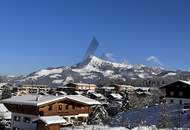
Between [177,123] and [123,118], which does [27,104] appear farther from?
[177,123]

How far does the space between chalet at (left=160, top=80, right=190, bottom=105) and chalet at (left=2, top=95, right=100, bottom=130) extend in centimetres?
2599

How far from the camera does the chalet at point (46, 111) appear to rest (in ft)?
154

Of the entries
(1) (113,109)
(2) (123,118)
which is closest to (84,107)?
(2) (123,118)

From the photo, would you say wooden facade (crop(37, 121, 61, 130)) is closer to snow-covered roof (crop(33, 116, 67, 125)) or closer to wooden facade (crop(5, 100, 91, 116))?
snow-covered roof (crop(33, 116, 67, 125))

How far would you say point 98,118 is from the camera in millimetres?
54125

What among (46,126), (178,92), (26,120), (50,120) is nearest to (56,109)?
(26,120)

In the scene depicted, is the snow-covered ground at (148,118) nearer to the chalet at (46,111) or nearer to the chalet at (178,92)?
the chalet at (46,111)

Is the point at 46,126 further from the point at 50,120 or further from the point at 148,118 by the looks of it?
the point at 148,118

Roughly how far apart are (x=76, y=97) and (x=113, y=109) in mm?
21018

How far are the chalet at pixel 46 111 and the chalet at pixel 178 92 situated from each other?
2599 cm

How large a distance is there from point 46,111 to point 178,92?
35779mm

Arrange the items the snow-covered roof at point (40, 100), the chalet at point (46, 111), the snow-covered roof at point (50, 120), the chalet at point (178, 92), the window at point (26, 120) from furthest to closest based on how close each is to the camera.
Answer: the chalet at point (178, 92) < the window at point (26, 120) < the snow-covered roof at point (40, 100) < the chalet at point (46, 111) < the snow-covered roof at point (50, 120)

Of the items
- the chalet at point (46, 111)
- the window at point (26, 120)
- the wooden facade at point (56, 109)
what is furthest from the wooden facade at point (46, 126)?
the window at point (26, 120)

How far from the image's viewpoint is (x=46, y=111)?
1996 inches
